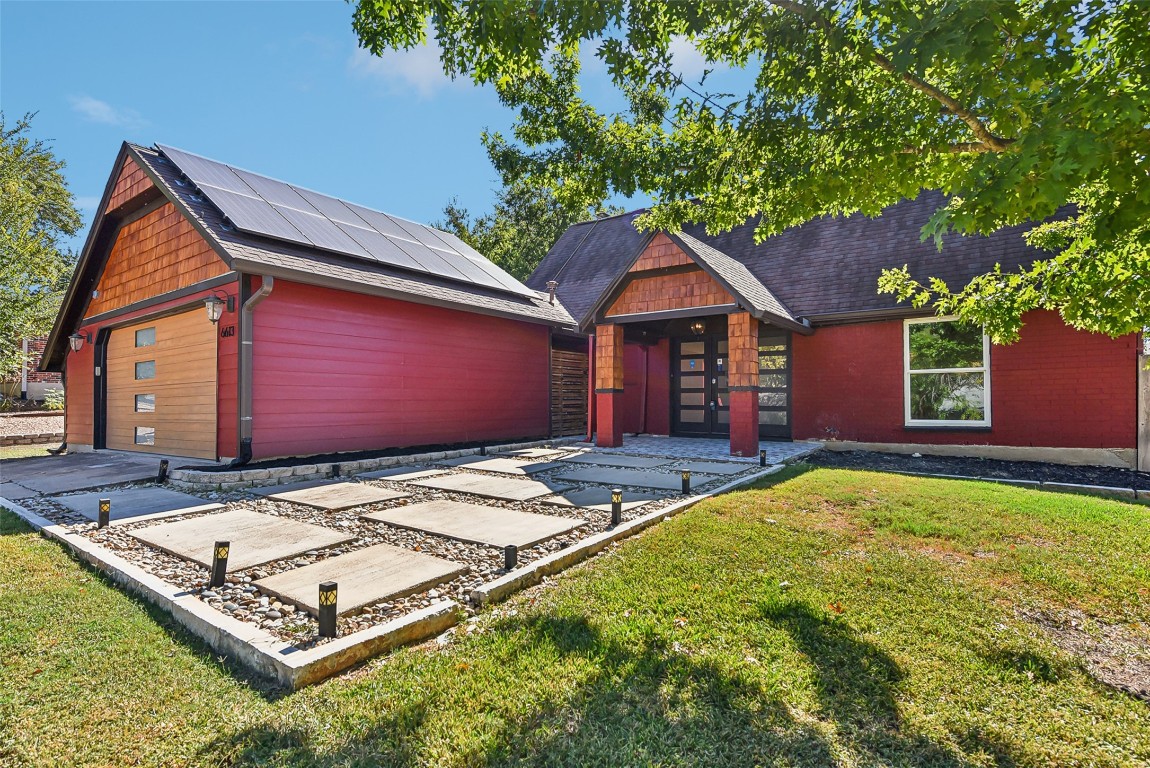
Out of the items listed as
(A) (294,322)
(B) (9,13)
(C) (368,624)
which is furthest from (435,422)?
(B) (9,13)

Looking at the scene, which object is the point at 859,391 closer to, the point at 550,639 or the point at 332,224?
the point at 550,639

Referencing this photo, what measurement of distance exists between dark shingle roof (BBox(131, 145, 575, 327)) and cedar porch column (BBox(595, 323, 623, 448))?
1.97 m

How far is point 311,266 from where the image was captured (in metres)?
8.25

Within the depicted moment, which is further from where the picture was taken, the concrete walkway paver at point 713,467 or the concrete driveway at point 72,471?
the concrete walkway paver at point 713,467

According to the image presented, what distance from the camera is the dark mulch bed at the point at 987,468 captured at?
7.29 meters

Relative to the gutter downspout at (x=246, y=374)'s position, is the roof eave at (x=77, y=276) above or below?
above

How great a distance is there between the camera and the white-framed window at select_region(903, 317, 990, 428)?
9.67 metres

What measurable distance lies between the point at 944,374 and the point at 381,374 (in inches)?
420

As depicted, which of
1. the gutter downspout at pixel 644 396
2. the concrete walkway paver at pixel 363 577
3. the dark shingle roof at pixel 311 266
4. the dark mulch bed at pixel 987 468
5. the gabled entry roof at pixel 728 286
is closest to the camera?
the concrete walkway paver at pixel 363 577

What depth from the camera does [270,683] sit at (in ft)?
8.32

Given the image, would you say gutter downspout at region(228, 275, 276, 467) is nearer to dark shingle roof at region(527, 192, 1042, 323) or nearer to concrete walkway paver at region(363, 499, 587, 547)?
concrete walkway paver at region(363, 499, 587, 547)

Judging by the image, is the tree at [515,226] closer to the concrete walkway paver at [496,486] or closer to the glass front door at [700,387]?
the glass front door at [700,387]

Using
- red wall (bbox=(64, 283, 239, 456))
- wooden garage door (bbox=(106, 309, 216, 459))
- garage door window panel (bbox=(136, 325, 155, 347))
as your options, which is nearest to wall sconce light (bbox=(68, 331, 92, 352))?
red wall (bbox=(64, 283, 239, 456))

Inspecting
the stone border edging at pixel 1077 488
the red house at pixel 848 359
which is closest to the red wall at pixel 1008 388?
the red house at pixel 848 359
